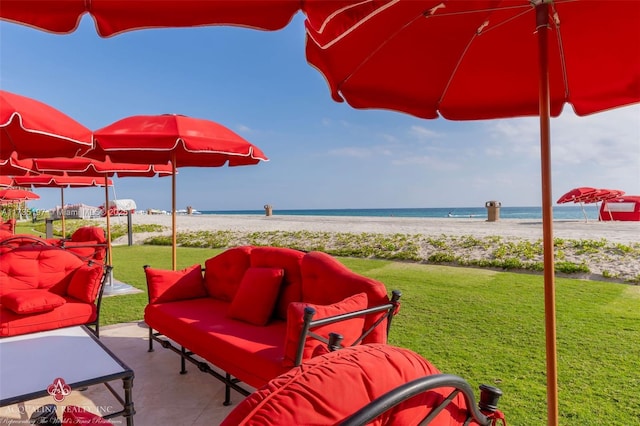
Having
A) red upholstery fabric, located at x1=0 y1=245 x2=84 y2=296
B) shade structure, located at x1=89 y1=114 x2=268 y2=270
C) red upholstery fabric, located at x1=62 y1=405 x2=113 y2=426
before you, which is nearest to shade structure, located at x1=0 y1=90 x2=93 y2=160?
shade structure, located at x1=89 y1=114 x2=268 y2=270

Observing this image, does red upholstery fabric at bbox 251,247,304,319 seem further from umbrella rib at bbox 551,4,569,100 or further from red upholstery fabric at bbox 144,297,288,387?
umbrella rib at bbox 551,4,569,100

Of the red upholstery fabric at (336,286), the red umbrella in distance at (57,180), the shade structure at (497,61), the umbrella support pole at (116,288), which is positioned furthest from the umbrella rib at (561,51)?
the red umbrella in distance at (57,180)

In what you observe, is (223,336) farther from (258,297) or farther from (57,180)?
(57,180)

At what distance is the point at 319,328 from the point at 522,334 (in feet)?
9.82

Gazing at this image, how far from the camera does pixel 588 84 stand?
2564 mm

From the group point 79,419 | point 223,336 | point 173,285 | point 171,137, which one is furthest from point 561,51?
point 173,285

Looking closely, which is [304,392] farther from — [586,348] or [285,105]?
[285,105]

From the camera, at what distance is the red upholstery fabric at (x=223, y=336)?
2535 mm

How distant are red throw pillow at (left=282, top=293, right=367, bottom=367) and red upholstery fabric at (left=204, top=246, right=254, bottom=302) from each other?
6.02 feet

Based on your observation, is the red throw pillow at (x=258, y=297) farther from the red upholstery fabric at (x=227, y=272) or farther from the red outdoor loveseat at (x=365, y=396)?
the red outdoor loveseat at (x=365, y=396)

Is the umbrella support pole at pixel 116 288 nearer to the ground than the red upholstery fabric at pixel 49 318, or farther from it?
nearer to the ground

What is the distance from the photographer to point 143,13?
1585 mm

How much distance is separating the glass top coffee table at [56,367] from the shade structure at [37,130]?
69.4 inches

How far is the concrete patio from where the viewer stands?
2.72 meters
